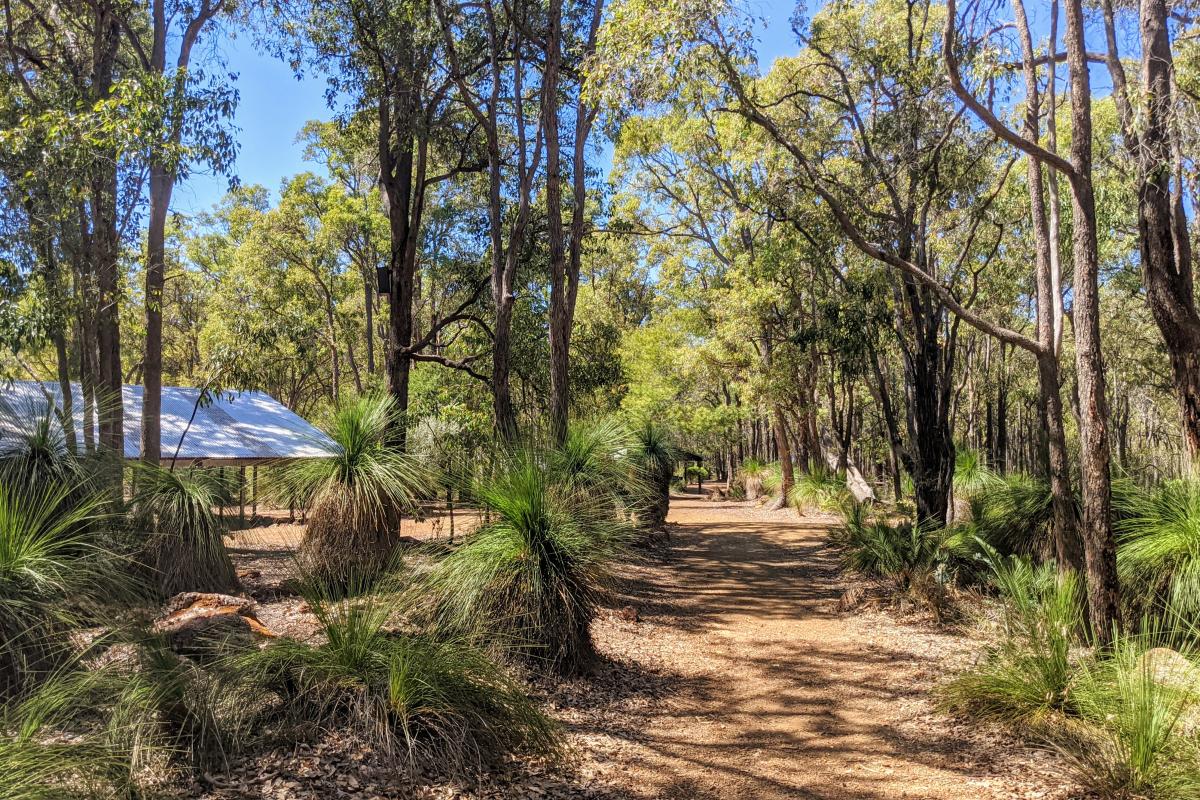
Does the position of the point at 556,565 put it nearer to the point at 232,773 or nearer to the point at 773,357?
the point at 232,773

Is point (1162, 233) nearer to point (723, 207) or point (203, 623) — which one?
point (203, 623)

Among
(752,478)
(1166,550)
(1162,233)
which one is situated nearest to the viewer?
(1166,550)

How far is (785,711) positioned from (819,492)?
1601cm

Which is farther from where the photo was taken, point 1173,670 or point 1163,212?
point 1163,212

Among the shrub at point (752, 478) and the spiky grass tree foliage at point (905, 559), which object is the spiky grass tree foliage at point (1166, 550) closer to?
the spiky grass tree foliage at point (905, 559)

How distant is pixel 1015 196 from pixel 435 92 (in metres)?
12.3

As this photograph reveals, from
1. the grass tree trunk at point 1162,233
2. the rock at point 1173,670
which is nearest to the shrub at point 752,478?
the grass tree trunk at point 1162,233

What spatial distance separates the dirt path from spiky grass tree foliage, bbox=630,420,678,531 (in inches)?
114

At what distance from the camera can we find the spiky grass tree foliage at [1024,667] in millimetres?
5488

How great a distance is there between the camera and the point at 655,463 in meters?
15.5

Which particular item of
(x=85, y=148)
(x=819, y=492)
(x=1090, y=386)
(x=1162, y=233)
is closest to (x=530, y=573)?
(x=1090, y=386)

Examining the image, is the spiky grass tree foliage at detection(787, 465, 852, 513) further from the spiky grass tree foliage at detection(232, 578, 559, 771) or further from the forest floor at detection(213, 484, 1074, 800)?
the spiky grass tree foliage at detection(232, 578, 559, 771)

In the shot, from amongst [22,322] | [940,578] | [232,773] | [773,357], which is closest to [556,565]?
[232,773]

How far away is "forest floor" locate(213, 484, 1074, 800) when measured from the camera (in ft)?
15.3
